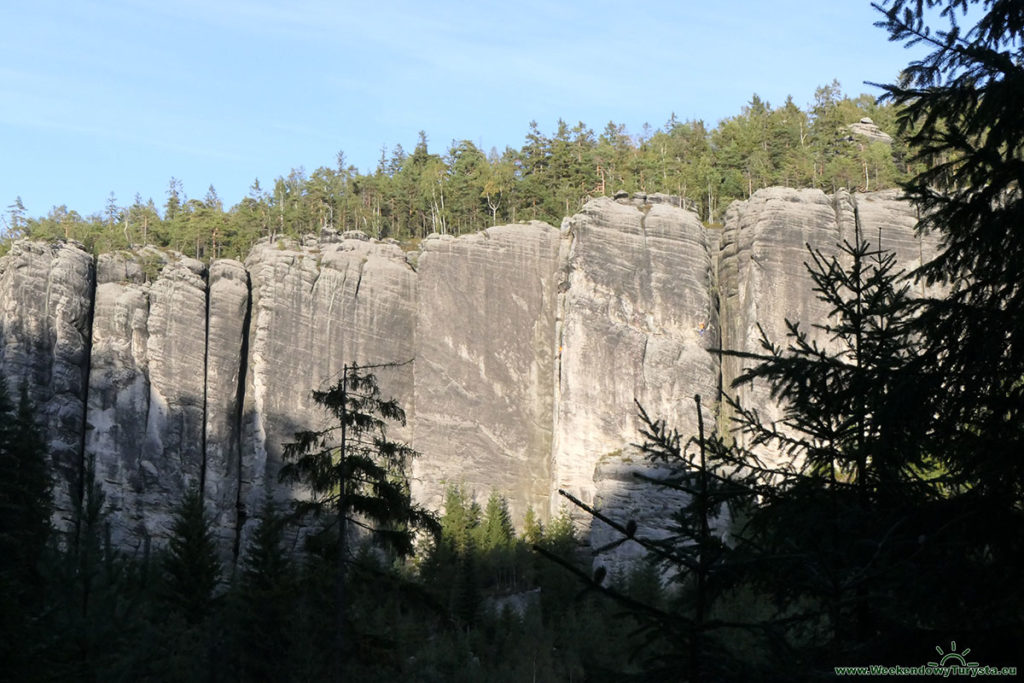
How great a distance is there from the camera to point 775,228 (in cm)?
6022

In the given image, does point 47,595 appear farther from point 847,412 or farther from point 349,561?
point 847,412

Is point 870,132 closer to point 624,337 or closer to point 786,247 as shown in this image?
point 786,247

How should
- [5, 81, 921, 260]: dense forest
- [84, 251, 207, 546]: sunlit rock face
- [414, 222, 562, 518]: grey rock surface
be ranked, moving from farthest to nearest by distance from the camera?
1. [5, 81, 921, 260]: dense forest
2. [414, 222, 562, 518]: grey rock surface
3. [84, 251, 207, 546]: sunlit rock face

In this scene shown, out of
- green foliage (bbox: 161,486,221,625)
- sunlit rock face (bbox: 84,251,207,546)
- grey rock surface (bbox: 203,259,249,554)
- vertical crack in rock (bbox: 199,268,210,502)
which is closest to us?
green foliage (bbox: 161,486,221,625)

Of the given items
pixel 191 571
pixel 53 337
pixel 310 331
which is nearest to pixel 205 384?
pixel 310 331

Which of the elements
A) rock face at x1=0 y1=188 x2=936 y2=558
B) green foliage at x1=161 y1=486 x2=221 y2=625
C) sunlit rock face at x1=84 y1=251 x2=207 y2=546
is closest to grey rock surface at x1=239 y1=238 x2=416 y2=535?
rock face at x1=0 y1=188 x2=936 y2=558

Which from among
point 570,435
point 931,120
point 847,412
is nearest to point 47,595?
point 847,412

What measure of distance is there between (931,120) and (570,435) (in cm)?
4968

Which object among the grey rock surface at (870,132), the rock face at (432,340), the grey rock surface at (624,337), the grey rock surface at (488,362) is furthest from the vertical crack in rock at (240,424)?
the grey rock surface at (870,132)

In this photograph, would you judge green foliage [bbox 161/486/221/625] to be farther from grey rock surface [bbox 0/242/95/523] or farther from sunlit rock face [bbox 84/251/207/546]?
grey rock surface [bbox 0/242/95/523]

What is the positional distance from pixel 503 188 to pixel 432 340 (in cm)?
2252

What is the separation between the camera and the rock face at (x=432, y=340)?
57.5 m

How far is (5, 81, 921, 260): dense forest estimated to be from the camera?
78938mm

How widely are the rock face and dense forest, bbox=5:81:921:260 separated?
13205mm
